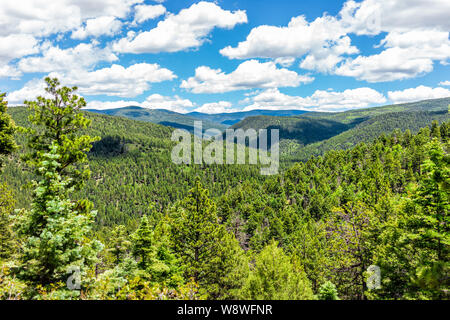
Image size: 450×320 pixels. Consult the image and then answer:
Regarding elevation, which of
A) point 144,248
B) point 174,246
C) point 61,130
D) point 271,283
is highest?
point 61,130

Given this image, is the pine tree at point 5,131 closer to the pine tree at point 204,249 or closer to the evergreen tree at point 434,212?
the pine tree at point 204,249

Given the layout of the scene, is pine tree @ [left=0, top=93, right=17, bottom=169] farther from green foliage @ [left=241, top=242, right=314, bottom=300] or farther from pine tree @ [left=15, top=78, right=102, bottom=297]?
green foliage @ [left=241, top=242, right=314, bottom=300]

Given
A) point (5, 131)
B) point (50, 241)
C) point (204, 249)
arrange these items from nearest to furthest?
point (50, 241)
point (5, 131)
point (204, 249)

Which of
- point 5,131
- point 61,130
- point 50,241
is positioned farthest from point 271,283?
point 5,131

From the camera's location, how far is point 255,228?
222 ft

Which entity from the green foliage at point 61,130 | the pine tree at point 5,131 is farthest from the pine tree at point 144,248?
the pine tree at point 5,131

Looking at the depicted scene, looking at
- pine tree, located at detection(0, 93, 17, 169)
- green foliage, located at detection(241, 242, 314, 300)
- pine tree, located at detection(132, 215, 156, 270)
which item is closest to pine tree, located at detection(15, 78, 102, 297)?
pine tree, located at detection(0, 93, 17, 169)

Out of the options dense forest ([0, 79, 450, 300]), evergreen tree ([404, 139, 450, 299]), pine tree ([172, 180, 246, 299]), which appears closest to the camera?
dense forest ([0, 79, 450, 300])

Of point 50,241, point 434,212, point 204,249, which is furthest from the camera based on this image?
point 204,249

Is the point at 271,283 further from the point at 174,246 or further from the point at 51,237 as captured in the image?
the point at 51,237

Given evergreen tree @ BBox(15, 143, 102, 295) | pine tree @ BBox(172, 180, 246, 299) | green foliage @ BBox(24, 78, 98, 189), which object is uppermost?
green foliage @ BBox(24, 78, 98, 189)

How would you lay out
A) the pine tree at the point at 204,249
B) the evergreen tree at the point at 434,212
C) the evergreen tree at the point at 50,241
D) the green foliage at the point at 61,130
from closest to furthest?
the evergreen tree at the point at 50,241 → the evergreen tree at the point at 434,212 → the green foliage at the point at 61,130 → the pine tree at the point at 204,249
